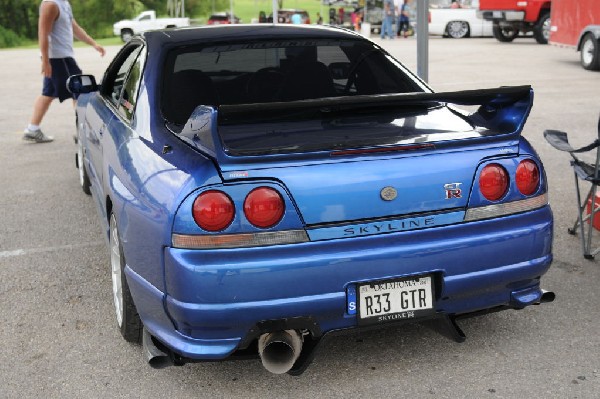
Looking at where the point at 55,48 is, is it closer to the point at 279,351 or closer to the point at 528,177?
the point at 279,351

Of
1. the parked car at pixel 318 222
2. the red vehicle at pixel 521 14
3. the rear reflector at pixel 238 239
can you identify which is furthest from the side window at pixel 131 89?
the red vehicle at pixel 521 14

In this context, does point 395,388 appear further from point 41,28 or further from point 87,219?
point 41,28

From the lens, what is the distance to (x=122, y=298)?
332 centimetres

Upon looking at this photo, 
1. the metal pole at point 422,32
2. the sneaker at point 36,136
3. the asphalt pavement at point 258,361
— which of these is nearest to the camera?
the asphalt pavement at point 258,361

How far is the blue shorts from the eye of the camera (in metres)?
8.23

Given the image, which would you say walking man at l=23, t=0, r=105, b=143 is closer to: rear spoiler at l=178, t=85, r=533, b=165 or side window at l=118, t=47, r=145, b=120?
side window at l=118, t=47, r=145, b=120

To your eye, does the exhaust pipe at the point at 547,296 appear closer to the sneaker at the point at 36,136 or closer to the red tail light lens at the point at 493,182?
the red tail light lens at the point at 493,182

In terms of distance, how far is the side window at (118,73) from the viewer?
426 cm

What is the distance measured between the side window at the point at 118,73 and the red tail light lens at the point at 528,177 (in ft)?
7.19

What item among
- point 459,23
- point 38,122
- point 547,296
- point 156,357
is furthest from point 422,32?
point 459,23

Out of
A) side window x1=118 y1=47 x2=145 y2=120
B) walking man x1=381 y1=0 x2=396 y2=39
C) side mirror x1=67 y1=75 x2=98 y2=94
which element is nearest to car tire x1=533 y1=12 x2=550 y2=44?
walking man x1=381 y1=0 x2=396 y2=39

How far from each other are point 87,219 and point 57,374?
2.54m

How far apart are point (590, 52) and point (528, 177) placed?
43.3 feet

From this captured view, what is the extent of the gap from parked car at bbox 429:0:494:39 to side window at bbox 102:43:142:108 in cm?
2629
